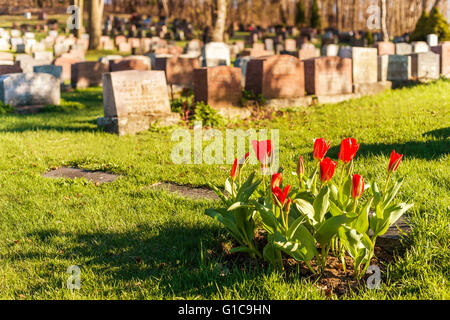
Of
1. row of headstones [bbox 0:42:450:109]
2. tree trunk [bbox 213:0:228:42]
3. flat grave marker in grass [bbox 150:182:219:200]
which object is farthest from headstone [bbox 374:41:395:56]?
flat grave marker in grass [bbox 150:182:219:200]

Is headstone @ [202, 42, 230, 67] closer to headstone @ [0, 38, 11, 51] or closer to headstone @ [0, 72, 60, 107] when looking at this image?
headstone @ [0, 72, 60, 107]

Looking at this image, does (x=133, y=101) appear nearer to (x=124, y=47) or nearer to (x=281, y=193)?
(x=281, y=193)

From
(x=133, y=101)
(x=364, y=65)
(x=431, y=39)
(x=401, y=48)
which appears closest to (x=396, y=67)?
(x=364, y=65)

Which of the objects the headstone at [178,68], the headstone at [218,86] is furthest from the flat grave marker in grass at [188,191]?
the headstone at [178,68]

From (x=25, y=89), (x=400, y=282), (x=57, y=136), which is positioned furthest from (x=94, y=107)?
(x=400, y=282)

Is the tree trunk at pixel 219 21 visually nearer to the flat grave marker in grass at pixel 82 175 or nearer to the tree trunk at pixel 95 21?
the tree trunk at pixel 95 21

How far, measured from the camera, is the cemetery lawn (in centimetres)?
264

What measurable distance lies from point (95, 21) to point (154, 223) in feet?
80.6

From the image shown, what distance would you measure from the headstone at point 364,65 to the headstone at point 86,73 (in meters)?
7.82

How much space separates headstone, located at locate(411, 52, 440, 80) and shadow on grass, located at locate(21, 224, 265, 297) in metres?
10.5

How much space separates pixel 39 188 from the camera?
480 cm

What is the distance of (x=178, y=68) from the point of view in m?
12.3
